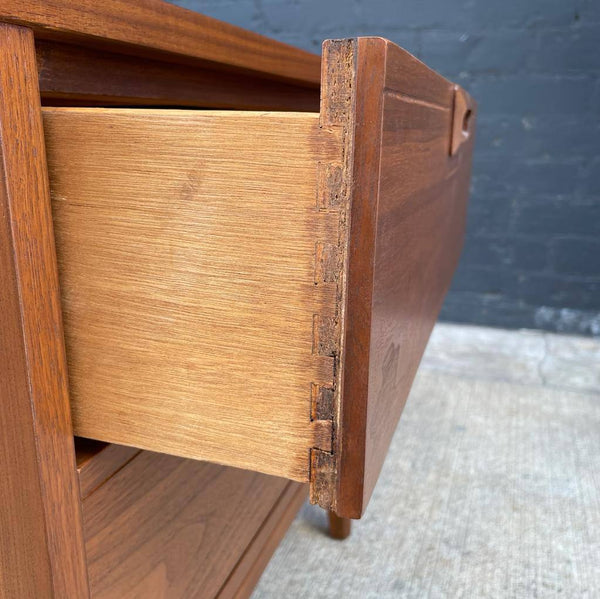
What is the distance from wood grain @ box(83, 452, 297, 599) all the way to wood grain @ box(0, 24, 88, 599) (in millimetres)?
30

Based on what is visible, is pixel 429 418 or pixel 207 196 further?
pixel 429 418

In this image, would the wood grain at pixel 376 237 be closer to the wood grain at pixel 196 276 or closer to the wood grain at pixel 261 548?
the wood grain at pixel 196 276

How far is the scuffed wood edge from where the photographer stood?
1.11 feet

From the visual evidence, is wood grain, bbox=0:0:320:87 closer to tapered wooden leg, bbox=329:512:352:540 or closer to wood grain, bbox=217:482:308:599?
wood grain, bbox=217:482:308:599

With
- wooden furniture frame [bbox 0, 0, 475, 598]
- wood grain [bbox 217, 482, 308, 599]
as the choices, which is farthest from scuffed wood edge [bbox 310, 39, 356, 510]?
wood grain [bbox 217, 482, 308, 599]

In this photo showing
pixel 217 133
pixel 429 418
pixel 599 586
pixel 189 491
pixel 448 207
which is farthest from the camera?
pixel 429 418

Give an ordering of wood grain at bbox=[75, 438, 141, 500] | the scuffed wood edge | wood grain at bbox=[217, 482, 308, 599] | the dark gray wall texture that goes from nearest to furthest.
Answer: the scuffed wood edge < wood grain at bbox=[75, 438, 141, 500] < wood grain at bbox=[217, 482, 308, 599] < the dark gray wall texture

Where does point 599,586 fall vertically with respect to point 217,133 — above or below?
below

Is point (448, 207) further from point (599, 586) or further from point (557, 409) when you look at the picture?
point (557, 409)

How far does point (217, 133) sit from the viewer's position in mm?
357

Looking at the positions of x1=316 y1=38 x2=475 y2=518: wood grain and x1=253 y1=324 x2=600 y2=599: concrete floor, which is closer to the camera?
x1=316 y1=38 x2=475 y2=518: wood grain

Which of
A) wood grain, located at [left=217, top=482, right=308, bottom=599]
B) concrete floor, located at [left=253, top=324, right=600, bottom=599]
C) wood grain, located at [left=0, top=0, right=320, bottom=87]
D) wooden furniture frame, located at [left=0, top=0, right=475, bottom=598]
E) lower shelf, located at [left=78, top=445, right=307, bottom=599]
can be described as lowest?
concrete floor, located at [left=253, top=324, right=600, bottom=599]

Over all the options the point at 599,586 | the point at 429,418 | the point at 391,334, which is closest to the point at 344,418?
the point at 391,334

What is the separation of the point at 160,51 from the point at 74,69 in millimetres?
63
